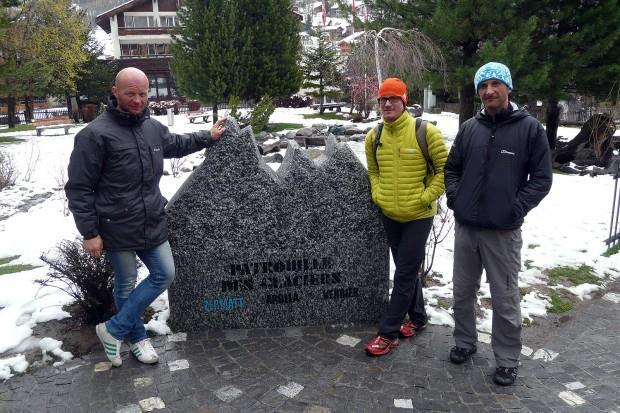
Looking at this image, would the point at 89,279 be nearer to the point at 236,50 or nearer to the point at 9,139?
the point at 236,50

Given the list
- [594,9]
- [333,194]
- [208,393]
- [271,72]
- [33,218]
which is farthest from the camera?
[271,72]

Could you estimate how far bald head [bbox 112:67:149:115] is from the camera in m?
3.25

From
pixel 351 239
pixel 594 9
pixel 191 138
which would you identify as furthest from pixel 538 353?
pixel 594 9

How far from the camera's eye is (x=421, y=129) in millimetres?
3539

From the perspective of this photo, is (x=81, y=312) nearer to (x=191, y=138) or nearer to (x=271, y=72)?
(x=191, y=138)

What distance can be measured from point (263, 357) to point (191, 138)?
176cm

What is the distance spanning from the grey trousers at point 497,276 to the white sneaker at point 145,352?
2287 mm

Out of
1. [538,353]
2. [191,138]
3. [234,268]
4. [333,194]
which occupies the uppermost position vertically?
[191,138]

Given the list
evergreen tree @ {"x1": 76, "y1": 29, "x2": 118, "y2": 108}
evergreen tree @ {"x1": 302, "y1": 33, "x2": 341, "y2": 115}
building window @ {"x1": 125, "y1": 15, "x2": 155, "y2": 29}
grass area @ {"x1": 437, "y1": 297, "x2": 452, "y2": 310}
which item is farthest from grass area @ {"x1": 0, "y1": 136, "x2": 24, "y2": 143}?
building window @ {"x1": 125, "y1": 15, "x2": 155, "y2": 29}

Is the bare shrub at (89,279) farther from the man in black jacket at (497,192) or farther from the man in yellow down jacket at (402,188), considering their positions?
the man in black jacket at (497,192)

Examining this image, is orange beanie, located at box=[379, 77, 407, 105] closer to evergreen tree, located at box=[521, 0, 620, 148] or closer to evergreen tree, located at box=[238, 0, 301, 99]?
evergreen tree, located at box=[521, 0, 620, 148]

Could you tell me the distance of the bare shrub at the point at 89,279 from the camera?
164 inches

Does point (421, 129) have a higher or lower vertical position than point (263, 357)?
higher

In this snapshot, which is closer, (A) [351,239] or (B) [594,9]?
(A) [351,239]
